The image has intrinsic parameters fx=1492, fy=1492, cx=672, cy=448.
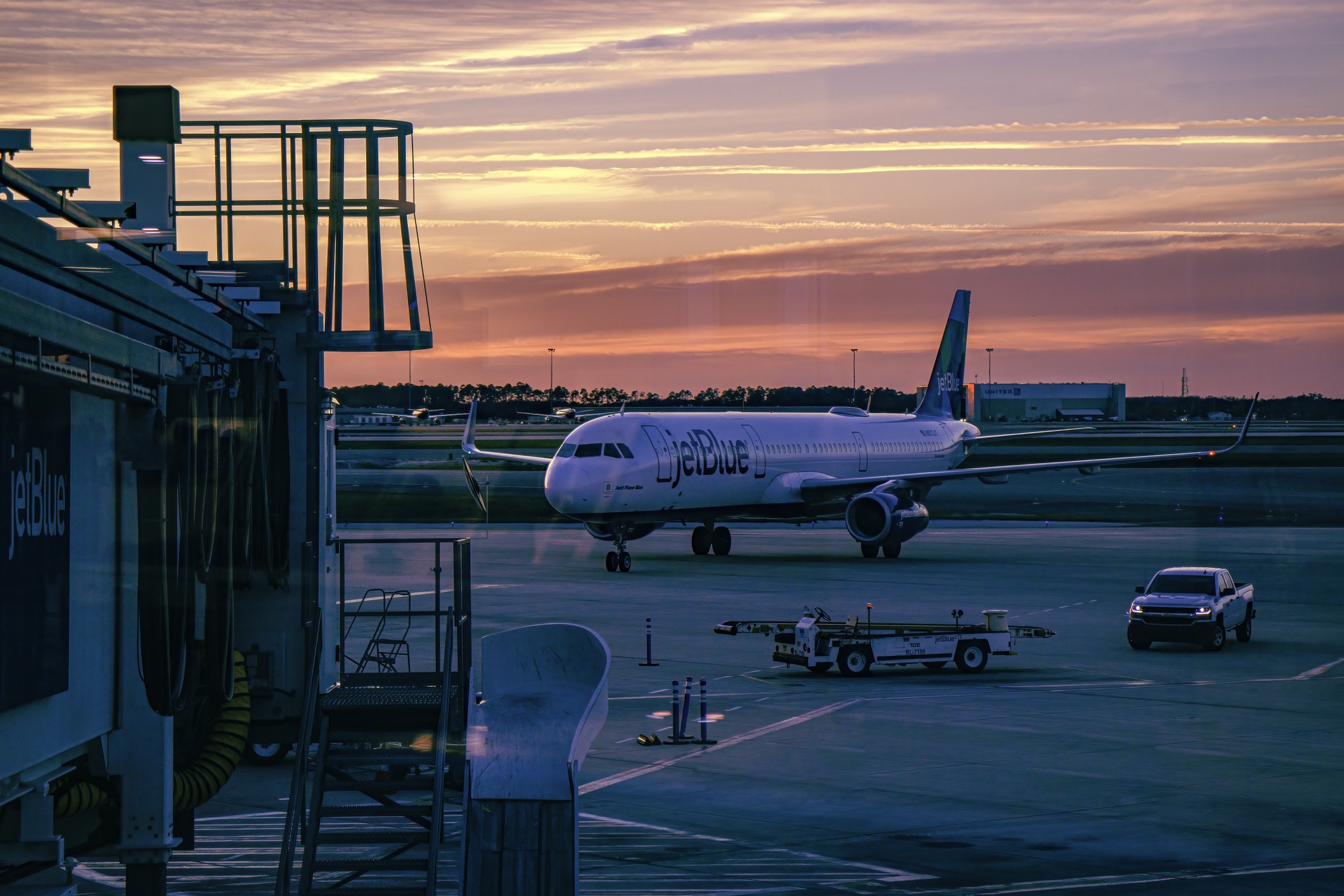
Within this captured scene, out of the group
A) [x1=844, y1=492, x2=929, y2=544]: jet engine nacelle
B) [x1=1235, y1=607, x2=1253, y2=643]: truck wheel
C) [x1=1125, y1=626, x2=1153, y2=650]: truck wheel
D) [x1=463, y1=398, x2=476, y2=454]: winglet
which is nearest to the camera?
[x1=1125, y1=626, x2=1153, y2=650]: truck wheel

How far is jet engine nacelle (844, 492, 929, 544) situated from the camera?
52.7 metres

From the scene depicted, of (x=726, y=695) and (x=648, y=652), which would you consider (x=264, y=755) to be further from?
(x=648, y=652)

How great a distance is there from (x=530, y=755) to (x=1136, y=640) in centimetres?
2055

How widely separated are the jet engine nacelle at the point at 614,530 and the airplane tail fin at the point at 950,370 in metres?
21.2

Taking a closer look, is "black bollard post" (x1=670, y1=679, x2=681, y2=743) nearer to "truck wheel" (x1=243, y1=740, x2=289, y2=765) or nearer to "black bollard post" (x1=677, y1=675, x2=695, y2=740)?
"black bollard post" (x1=677, y1=675, x2=695, y2=740)

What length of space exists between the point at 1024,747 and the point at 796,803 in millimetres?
4856

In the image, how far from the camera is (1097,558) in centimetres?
5425

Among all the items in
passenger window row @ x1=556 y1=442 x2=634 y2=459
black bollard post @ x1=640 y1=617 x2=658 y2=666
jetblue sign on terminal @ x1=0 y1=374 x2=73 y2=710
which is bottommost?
black bollard post @ x1=640 y1=617 x2=658 y2=666

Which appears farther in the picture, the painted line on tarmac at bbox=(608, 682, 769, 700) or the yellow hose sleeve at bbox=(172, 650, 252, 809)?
the painted line on tarmac at bbox=(608, 682, 769, 700)

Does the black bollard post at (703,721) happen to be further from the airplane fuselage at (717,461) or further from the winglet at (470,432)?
the winglet at (470,432)

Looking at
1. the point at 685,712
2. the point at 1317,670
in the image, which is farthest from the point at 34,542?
the point at 1317,670

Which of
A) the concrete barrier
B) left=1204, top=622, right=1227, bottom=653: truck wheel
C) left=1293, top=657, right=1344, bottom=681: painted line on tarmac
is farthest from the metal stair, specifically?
left=1204, top=622, right=1227, bottom=653: truck wheel

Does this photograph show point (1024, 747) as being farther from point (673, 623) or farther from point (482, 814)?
point (673, 623)

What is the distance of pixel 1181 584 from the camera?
33469 mm
